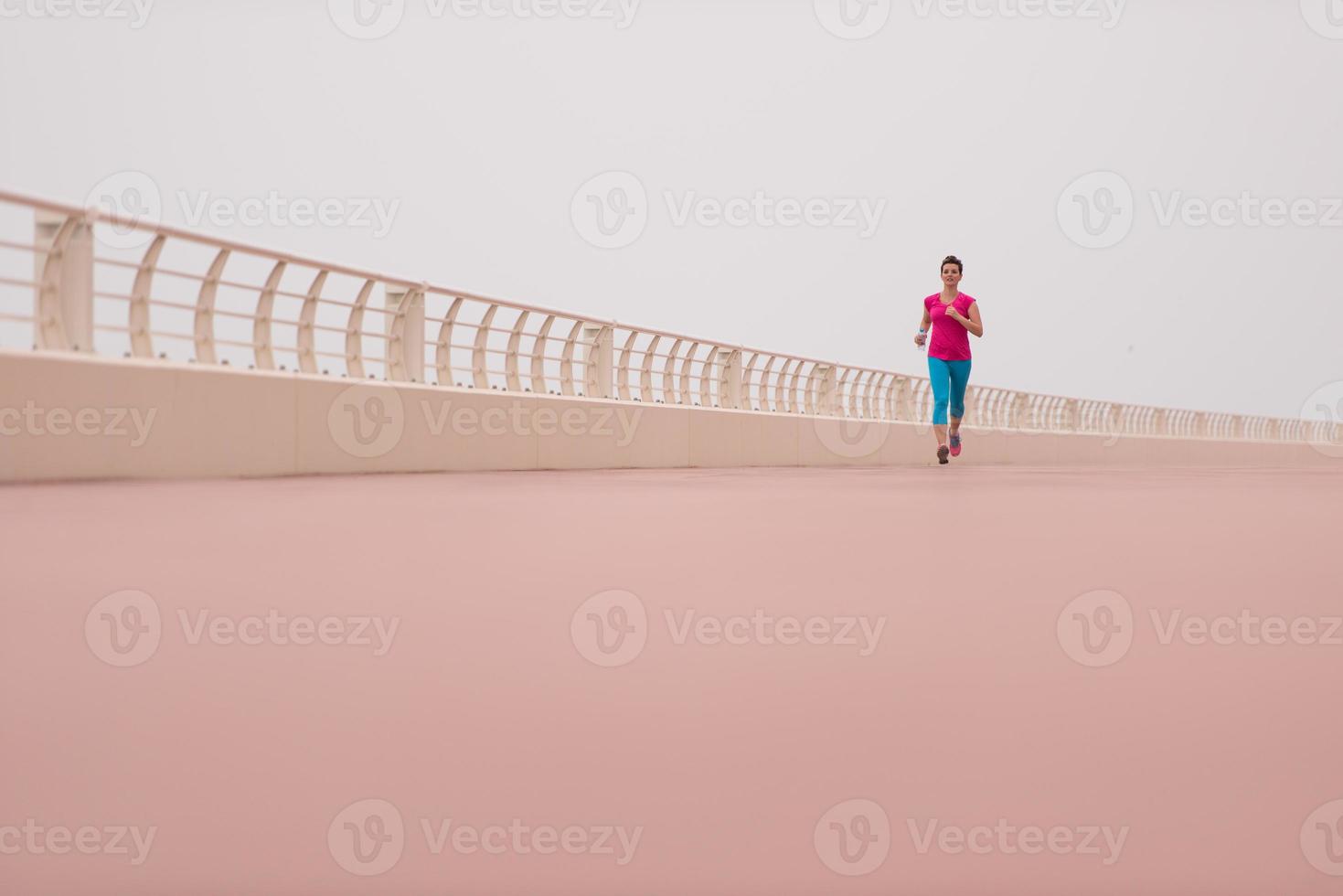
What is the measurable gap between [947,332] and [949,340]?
78 mm

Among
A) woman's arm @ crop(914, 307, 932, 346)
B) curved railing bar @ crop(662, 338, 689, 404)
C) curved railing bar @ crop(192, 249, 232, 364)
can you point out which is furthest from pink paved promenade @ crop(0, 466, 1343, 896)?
curved railing bar @ crop(662, 338, 689, 404)

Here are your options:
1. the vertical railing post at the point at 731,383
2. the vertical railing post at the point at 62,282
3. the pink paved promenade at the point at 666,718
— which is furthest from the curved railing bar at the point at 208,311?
the vertical railing post at the point at 731,383

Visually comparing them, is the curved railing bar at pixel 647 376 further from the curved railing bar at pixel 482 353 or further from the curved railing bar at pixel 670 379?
the curved railing bar at pixel 482 353

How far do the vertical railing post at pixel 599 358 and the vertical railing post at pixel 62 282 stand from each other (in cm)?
800

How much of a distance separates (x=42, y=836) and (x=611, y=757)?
76 centimetres

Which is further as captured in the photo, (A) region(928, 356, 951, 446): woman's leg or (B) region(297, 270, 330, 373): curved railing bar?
(A) region(928, 356, 951, 446): woman's leg

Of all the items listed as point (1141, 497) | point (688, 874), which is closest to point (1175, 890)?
point (688, 874)

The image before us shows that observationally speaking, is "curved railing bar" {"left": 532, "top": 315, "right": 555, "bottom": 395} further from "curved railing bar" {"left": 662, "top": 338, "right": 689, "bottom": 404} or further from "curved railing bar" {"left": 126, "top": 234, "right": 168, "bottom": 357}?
"curved railing bar" {"left": 126, "top": 234, "right": 168, "bottom": 357}

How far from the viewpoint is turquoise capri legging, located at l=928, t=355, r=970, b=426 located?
16.0 metres

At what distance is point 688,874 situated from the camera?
1.79 m

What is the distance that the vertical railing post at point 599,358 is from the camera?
1697cm

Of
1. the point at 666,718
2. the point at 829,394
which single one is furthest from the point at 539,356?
the point at 666,718

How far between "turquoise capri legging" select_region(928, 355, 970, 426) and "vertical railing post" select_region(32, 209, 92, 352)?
8538 millimetres

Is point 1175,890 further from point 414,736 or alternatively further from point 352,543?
point 352,543
